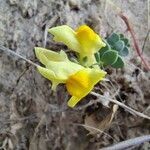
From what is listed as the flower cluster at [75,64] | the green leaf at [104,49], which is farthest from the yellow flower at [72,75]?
the green leaf at [104,49]

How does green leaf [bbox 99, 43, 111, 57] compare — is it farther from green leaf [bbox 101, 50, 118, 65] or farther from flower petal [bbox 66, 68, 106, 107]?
flower petal [bbox 66, 68, 106, 107]

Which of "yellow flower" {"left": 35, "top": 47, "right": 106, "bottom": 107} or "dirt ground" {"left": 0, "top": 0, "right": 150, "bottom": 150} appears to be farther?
"dirt ground" {"left": 0, "top": 0, "right": 150, "bottom": 150}

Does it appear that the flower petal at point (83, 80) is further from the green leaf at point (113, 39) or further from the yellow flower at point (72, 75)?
the green leaf at point (113, 39)

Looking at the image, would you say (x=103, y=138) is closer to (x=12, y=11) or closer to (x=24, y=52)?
(x=24, y=52)

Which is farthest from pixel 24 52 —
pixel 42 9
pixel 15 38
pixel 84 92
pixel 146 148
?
pixel 146 148

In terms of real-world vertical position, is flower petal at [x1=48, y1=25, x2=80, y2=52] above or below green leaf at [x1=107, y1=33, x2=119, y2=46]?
above

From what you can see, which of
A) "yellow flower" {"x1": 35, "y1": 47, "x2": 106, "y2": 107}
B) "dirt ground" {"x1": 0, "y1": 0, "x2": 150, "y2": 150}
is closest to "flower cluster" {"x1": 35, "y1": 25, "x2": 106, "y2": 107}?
"yellow flower" {"x1": 35, "y1": 47, "x2": 106, "y2": 107}
